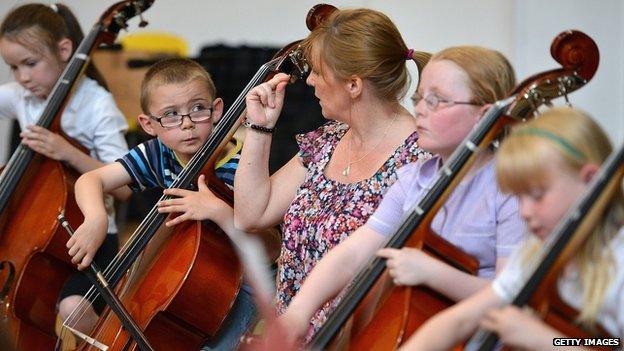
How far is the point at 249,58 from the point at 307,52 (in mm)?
1805

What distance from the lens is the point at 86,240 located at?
8.18 ft

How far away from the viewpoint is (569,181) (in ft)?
5.01

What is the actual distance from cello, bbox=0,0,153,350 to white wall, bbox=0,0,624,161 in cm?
171

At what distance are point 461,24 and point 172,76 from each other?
2.25 meters

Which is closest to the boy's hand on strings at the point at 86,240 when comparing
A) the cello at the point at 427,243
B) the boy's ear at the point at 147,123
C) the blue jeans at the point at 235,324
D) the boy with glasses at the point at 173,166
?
the boy with glasses at the point at 173,166

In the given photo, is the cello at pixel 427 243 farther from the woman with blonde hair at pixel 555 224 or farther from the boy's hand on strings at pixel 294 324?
the woman with blonde hair at pixel 555 224

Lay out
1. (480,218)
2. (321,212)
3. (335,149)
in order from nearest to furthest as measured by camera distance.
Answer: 1. (480,218)
2. (321,212)
3. (335,149)

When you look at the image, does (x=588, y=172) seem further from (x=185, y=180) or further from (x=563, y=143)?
(x=185, y=180)

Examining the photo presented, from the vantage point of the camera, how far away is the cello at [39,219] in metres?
2.60

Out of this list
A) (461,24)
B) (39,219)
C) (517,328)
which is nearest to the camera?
(517,328)

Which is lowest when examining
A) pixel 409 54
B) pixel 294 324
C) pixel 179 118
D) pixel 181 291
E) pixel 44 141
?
pixel 181 291

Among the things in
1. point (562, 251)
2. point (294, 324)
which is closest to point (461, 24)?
point (294, 324)

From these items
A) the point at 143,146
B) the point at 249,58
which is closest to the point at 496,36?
the point at 249,58

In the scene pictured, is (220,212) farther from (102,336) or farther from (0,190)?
(0,190)
